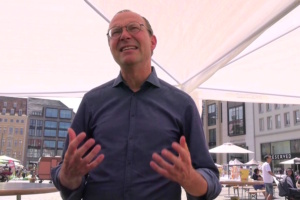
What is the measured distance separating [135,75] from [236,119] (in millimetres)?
48918

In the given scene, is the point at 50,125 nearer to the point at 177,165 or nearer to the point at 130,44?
the point at 130,44

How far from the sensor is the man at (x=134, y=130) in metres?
1.41

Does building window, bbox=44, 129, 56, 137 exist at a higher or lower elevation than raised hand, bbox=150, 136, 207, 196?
higher

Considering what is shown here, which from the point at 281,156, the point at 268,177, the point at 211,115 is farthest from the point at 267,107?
the point at 268,177

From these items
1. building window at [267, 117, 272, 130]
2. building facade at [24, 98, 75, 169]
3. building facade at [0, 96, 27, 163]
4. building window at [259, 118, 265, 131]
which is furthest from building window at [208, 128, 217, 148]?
building facade at [0, 96, 27, 163]

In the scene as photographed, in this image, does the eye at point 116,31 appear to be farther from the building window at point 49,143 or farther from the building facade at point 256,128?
the building window at point 49,143

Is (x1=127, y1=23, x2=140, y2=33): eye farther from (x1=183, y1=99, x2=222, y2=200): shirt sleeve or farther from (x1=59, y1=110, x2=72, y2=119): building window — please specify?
(x1=59, y1=110, x2=72, y2=119): building window

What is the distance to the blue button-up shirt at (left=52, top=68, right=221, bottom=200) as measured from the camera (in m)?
1.42

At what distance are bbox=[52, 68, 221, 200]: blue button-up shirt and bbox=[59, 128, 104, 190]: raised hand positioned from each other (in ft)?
0.41

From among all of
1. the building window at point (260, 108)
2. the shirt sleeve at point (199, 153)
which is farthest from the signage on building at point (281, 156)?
the shirt sleeve at point (199, 153)

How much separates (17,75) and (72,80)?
3.42 feet

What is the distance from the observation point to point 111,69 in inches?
259

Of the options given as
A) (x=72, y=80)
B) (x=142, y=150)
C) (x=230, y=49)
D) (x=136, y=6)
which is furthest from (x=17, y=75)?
(x=142, y=150)

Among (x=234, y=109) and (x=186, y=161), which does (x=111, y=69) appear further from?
(x=234, y=109)
